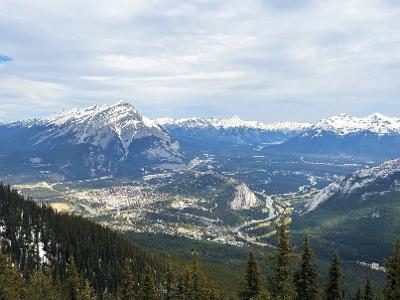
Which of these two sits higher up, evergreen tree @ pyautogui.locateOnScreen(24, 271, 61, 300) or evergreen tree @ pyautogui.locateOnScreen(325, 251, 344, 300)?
evergreen tree @ pyautogui.locateOnScreen(325, 251, 344, 300)

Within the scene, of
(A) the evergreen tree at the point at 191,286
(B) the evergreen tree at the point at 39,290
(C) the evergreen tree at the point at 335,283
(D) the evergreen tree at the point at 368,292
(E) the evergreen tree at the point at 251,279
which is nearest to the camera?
(C) the evergreen tree at the point at 335,283

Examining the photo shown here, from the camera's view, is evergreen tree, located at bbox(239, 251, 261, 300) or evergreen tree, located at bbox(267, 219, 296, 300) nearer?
evergreen tree, located at bbox(267, 219, 296, 300)

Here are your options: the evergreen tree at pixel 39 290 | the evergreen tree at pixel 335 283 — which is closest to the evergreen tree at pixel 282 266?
the evergreen tree at pixel 335 283

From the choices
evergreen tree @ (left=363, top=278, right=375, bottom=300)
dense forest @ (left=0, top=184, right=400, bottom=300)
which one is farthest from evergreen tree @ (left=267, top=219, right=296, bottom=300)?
evergreen tree @ (left=363, top=278, right=375, bottom=300)

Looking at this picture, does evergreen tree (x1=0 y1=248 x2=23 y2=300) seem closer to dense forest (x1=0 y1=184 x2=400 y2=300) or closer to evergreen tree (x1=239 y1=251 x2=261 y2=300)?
dense forest (x1=0 y1=184 x2=400 y2=300)

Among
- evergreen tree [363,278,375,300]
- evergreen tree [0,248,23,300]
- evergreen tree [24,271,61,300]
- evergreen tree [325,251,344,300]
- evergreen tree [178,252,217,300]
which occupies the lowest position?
evergreen tree [24,271,61,300]

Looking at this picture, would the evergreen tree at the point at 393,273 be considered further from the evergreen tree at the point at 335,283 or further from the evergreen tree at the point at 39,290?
the evergreen tree at the point at 39,290

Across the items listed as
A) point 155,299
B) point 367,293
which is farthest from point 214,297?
point 367,293
